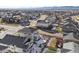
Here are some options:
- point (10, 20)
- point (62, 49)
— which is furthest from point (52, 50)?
point (10, 20)

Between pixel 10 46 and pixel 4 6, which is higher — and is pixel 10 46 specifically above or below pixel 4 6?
below

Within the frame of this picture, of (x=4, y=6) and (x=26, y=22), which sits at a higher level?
(x=4, y=6)

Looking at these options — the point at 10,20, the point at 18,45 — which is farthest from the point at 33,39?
the point at 10,20

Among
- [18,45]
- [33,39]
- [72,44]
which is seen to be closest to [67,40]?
[72,44]

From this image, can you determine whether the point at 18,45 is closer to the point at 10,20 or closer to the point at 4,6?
the point at 10,20

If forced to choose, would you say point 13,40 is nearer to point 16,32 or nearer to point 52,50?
point 16,32
